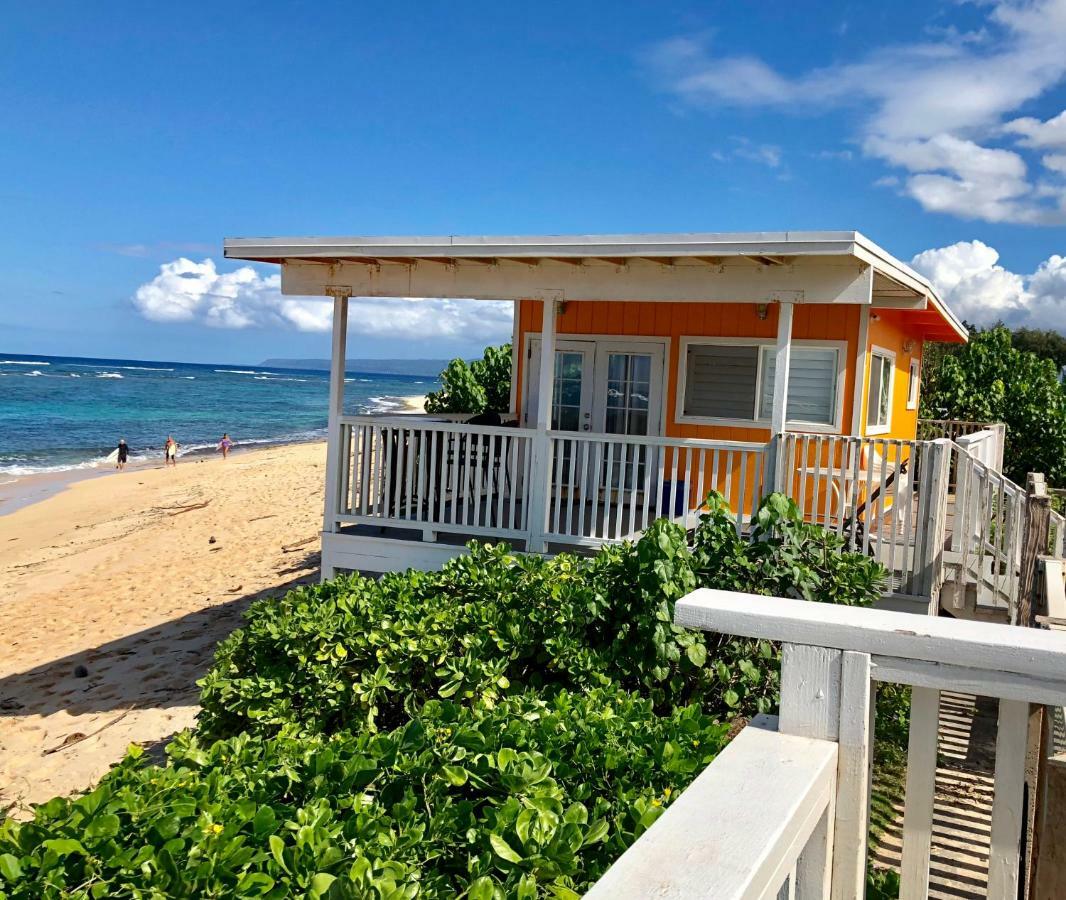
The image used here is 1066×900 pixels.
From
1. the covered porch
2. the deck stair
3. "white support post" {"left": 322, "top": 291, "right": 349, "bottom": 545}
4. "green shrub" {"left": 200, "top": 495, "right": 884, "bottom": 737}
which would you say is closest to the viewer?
"green shrub" {"left": 200, "top": 495, "right": 884, "bottom": 737}

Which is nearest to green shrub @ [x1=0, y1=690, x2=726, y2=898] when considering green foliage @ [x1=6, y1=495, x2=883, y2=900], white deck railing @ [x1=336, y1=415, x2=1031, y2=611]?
green foliage @ [x1=6, y1=495, x2=883, y2=900]

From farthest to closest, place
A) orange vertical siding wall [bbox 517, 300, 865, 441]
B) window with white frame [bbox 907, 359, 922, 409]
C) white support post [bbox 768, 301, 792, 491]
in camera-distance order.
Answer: window with white frame [bbox 907, 359, 922, 409] → orange vertical siding wall [bbox 517, 300, 865, 441] → white support post [bbox 768, 301, 792, 491]

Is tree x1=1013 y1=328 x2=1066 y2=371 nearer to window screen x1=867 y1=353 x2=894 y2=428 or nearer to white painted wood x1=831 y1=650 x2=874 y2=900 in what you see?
window screen x1=867 y1=353 x2=894 y2=428

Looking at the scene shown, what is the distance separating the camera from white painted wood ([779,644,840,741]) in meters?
1.64

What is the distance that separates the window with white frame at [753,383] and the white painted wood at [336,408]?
409cm

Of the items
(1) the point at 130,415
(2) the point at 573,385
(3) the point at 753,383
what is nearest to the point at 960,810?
(3) the point at 753,383

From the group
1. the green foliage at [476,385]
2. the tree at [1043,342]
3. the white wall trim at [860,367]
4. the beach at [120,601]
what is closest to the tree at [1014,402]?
the green foliage at [476,385]

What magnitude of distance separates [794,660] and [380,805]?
4.46ft

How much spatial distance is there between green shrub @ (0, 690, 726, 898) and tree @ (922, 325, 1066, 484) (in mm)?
18828

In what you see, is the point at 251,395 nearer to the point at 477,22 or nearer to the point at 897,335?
the point at 477,22

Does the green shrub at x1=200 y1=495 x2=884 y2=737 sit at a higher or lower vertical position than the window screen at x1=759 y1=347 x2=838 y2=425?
lower

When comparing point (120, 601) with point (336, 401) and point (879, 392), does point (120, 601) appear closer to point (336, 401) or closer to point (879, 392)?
point (336, 401)

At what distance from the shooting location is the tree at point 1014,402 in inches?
748

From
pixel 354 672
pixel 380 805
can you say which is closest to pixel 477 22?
pixel 354 672
